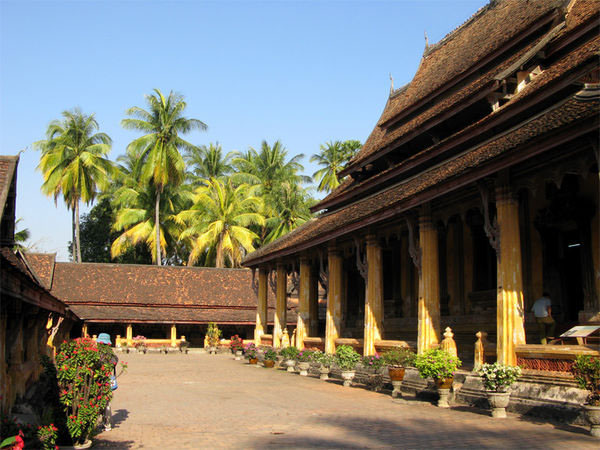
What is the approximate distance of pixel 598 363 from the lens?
28.9 ft

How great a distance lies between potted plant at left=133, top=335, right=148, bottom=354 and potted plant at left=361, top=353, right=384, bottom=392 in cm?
2311

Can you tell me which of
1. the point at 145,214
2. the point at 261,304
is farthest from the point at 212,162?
the point at 261,304

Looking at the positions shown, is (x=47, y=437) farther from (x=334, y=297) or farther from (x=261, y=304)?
(x=261, y=304)

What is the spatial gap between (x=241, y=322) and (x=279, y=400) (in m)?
26.5

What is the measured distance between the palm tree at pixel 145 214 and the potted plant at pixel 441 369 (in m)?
41.5

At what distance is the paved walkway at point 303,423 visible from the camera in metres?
8.52

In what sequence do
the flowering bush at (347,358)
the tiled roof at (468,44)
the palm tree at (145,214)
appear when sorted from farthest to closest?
the palm tree at (145,214), the tiled roof at (468,44), the flowering bush at (347,358)

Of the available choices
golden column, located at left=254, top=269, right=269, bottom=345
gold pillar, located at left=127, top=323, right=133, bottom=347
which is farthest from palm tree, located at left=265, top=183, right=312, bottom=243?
golden column, located at left=254, top=269, right=269, bottom=345

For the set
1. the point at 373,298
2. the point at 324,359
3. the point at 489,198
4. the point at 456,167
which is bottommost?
the point at 324,359

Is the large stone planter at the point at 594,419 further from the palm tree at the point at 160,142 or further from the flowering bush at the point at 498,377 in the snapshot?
the palm tree at the point at 160,142

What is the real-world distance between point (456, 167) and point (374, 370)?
581 centimetres

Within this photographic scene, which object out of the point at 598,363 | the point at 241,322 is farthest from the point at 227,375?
the point at 241,322

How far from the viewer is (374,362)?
609 inches

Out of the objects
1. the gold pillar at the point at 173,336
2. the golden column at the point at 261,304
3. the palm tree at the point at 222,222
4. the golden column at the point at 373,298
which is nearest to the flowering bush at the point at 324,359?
the golden column at the point at 373,298
